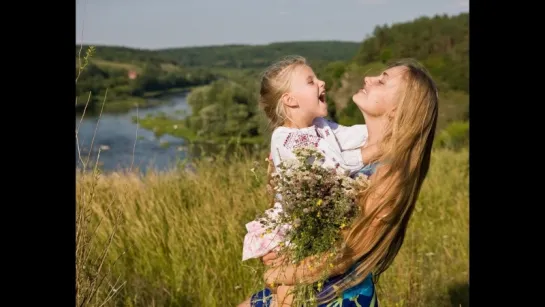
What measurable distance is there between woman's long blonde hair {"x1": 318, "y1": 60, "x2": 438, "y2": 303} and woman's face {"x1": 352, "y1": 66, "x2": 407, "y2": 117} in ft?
0.09

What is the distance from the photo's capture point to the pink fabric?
3.06 meters

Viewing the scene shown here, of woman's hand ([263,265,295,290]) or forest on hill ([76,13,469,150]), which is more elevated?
forest on hill ([76,13,469,150])

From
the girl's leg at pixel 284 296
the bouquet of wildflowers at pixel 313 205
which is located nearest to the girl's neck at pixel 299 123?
the bouquet of wildflowers at pixel 313 205

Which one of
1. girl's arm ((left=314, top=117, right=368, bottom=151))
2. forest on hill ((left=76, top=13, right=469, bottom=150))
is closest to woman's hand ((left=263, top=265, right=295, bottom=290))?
girl's arm ((left=314, top=117, right=368, bottom=151))

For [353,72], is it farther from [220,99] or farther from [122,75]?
[122,75]

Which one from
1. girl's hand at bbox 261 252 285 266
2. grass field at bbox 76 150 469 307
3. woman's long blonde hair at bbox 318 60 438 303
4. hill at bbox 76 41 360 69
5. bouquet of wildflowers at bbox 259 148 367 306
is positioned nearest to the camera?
bouquet of wildflowers at bbox 259 148 367 306

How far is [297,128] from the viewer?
10.4 feet

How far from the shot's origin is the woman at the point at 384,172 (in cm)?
299

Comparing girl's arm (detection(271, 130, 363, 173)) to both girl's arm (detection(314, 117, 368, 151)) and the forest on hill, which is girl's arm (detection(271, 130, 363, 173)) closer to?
girl's arm (detection(314, 117, 368, 151))

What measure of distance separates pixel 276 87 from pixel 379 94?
419 mm

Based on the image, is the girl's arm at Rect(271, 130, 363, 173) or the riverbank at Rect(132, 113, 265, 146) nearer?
the girl's arm at Rect(271, 130, 363, 173)
